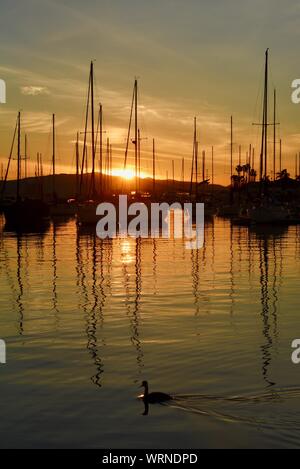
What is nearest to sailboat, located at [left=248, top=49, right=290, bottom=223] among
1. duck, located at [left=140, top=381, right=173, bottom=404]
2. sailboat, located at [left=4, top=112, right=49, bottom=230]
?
sailboat, located at [left=4, top=112, right=49, bottom=230]

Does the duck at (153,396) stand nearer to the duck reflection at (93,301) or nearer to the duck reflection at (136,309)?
the duck reflection at (93,301)

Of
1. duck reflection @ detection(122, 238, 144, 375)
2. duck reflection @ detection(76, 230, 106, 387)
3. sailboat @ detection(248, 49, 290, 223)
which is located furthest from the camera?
sailboat @ detection(248, 49, 290, 223)

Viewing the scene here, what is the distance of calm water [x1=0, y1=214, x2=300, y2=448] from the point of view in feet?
32.4

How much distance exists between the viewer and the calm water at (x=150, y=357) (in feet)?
32.4

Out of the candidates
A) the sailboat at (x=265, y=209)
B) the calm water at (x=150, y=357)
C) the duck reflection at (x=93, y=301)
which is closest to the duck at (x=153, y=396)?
the calm water at (x=150, y=357)

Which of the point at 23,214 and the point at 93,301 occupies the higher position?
the point at 23,214

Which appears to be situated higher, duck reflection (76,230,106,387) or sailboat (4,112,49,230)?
sailboat (4,112,49,230)

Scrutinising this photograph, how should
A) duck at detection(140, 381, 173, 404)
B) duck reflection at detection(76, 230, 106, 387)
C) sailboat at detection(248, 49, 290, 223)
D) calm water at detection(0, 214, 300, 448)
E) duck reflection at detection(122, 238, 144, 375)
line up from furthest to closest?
sailboat at detection(248, 49, 290, 223) → duck reflection at detection(122, 238, 144, 375) → duck reflection at detection(76, 230, 106, 387) → duck at detection(140, 381, 173, 404) → calm water at detection(0, 214, 300, 448)

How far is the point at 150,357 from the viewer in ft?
45.8

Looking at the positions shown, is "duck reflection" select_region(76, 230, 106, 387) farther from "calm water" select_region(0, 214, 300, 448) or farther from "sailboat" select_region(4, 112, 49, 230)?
"sailboat" select_region(4, 112, 49, 230)

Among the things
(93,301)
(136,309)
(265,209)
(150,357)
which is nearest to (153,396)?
(150,357)

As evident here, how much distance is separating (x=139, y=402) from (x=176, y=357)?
2934 millimetres

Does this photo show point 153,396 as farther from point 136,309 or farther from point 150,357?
point 136,309

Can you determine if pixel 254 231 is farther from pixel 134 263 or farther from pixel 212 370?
pixel 212 370
